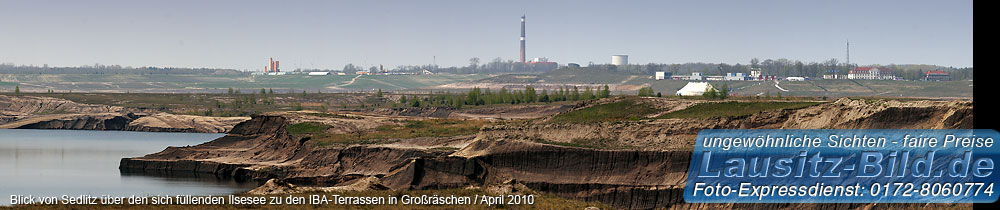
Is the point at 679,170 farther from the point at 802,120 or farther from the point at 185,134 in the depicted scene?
the point at 185,134

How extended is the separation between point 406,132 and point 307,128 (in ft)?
35.4

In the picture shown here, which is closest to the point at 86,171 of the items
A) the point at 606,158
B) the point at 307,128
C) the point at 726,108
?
the point at 307,128

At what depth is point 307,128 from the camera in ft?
341

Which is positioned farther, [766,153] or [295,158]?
[295,158]

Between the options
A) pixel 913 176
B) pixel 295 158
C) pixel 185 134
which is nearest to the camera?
pixel 913 176

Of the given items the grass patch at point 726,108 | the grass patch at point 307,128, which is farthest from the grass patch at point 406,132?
the grass patch at point 726,108

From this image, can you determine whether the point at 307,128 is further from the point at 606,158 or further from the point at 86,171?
the point at 606,158

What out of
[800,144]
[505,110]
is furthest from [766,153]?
[505,110]

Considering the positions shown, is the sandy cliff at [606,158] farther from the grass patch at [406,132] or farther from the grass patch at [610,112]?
the grass patch at [406,132]

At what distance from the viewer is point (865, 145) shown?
55281mm

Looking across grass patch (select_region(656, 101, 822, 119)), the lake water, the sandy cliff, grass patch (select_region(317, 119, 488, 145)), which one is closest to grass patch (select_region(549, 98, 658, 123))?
grass patch (select_region(656, 101, 822, 119))

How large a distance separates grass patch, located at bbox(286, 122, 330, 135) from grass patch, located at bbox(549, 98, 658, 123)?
2656cm

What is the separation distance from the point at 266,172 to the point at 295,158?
693 centimetres

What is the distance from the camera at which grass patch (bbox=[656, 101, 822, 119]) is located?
259 feet
